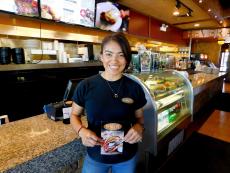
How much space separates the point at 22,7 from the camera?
283 centimetres

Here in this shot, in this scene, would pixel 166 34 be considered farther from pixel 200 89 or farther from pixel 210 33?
pixel 200 89

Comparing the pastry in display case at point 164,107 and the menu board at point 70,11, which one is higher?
the menu board at point 70,11

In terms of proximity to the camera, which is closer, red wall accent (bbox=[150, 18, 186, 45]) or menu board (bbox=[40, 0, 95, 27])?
menu board (bbox=[40, 0, 95, 27])

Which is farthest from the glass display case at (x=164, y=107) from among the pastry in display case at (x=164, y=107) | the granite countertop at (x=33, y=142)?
the granite countertop at (x=33, y=142)

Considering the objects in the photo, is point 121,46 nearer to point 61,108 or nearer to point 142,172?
point 61,108

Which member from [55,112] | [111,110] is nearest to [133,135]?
[111,110]

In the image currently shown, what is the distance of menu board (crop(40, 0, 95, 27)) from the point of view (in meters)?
3.11

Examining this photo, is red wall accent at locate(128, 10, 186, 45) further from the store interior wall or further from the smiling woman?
the smiling woman

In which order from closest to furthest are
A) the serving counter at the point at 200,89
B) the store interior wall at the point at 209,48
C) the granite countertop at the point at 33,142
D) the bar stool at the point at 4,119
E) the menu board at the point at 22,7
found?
1. the granite countertop at the point at 33,142
2. the bar stool at the point at 4,119
3. the menu board at the point at 22,7
4. the serving counter at the point at 200,89
5. the store interior wall at the point at 209,48

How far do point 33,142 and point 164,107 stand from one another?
1.66 m

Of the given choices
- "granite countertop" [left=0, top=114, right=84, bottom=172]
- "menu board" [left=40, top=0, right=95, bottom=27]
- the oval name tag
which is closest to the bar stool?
"granite countertop" [left=0, top=114, right=84, bottom=172]

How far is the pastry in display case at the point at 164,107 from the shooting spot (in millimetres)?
1866

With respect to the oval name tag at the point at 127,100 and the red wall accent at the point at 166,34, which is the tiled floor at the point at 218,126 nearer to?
the oval name tag at the point at 127,100

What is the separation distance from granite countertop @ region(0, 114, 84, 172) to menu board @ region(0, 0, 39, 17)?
2.13 metres
